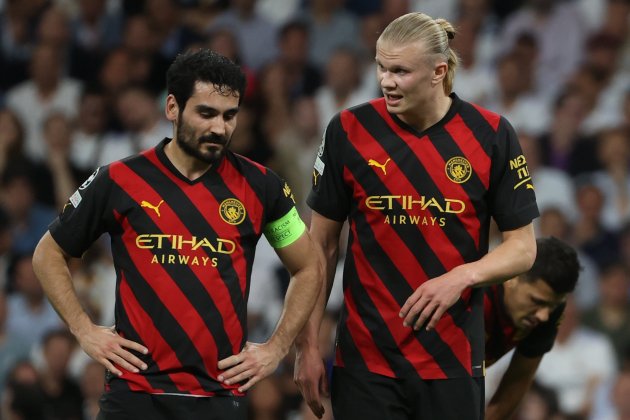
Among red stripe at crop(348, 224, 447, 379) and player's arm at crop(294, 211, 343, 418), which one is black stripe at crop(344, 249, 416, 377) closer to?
red stripe at crop(348, 224, 447, 379)

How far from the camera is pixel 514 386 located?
18.1 ft

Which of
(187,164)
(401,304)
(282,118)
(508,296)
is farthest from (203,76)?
(282,118)

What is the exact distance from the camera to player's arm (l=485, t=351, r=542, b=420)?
18.1 ft

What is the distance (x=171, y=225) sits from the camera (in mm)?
4543

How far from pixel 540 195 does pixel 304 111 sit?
1858 millimetres

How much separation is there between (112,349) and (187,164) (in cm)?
70

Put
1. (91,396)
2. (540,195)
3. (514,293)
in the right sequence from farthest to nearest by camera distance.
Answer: (540,195), (91,396), (514,293)

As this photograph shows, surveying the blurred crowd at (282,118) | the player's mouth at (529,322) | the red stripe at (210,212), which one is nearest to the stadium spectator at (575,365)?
the blurred crowd at (282,118)

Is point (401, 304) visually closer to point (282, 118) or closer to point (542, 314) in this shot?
point (542, 314)

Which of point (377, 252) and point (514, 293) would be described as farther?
point (514, 293)

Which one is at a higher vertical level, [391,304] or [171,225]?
[171,225]

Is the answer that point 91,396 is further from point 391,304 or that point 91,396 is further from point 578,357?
point 391,304

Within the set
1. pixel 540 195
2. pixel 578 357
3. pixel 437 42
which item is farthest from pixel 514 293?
pixel 540 195

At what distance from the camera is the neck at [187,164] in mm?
4633
